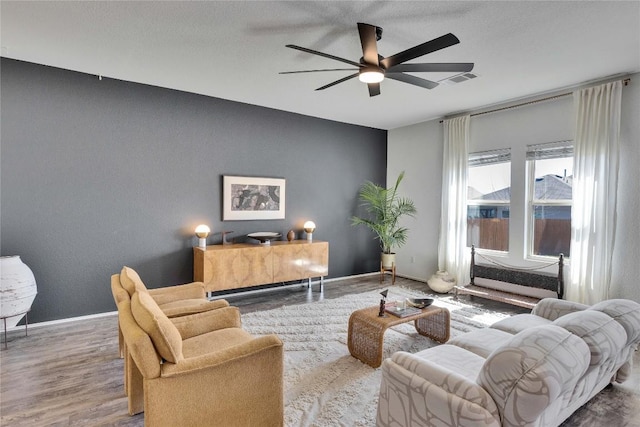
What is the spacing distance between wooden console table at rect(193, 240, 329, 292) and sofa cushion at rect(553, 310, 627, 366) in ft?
11.6

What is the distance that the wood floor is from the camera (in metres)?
2.15

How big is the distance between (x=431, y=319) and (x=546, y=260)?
2.15 metres

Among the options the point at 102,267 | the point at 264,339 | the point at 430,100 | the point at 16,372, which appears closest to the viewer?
the point at 264,339

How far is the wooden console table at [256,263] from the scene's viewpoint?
4324 mm

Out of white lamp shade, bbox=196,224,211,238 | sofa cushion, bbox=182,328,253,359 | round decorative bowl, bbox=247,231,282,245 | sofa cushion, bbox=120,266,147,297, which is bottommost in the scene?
sofa cushion, bbox=182,328,253,359

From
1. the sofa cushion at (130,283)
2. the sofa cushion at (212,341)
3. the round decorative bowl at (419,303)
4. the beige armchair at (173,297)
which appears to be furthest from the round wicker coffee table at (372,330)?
the sofa cushion at (130,283)

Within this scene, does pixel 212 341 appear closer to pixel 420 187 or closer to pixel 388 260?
pixel 388 260

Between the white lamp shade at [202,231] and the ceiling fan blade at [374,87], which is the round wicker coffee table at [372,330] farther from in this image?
the white lamp shade at [202,231]

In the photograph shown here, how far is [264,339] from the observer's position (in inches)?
76.5

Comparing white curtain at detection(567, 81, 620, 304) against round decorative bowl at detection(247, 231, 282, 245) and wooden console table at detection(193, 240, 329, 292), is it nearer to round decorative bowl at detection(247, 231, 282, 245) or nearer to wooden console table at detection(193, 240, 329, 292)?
wooden console table at detection(193, 240, 329, 292)

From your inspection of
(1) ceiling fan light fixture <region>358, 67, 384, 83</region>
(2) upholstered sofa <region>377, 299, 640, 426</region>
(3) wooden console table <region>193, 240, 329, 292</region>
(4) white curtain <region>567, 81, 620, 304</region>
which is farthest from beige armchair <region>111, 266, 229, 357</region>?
(4) white curtain <region>567, 81, 620, 304</region>

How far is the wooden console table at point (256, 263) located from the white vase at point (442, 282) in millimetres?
1717

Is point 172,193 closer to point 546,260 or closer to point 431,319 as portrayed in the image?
point 431,319

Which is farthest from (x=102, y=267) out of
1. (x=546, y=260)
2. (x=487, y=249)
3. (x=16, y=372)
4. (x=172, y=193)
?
(x=546, y=260)
